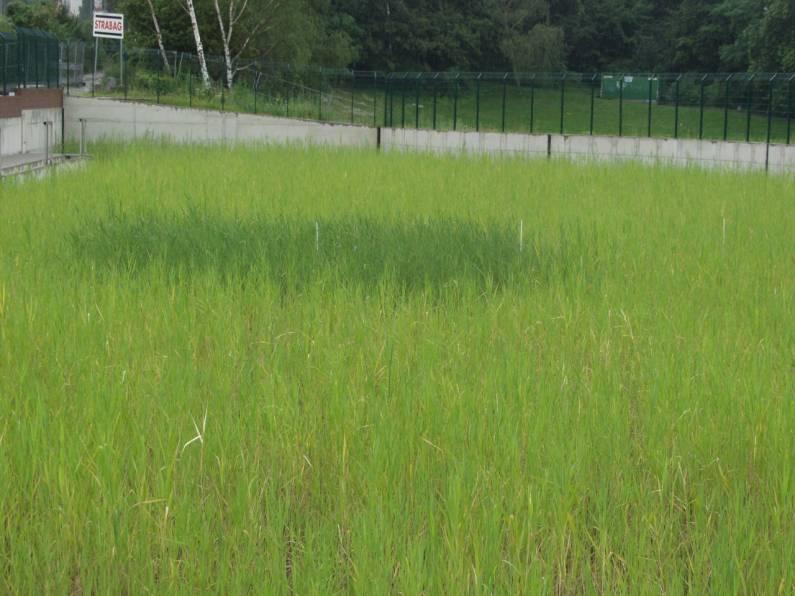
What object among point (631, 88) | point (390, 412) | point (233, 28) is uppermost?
point (233, 28)

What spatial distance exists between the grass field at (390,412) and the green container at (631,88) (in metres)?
23.3

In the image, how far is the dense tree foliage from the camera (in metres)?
62.0

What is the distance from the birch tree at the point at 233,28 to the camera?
146ft

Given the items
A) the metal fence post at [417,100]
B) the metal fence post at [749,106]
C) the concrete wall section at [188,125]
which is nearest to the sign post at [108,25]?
the concrete wall section at [188,125]

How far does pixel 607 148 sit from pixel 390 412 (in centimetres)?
2762

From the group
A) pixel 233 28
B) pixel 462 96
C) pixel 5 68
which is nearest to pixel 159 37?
pixel 233 28

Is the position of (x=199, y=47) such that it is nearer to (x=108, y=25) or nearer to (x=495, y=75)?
(x=108, y=25)

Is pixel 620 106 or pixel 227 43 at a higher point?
pixel 227 43

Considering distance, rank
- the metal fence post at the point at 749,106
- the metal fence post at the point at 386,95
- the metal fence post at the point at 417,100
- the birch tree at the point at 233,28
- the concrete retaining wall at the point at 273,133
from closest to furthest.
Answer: the metal fence post at the point at 749,106
the concrete retaining wall at the point at 273,133
the metal fence post at the point at 417,100
the metal fence post at the point at 386,95
the birch tree at the point at 233,28

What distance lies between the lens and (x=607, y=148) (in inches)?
1296

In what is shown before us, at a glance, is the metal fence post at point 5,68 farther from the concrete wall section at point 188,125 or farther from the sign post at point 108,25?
the sign post at point 108,25

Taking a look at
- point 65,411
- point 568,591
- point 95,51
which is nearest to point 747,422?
point 568,591

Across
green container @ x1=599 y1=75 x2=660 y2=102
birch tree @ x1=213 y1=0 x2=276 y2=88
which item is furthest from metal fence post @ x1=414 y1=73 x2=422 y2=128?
birch tree @ x1=213 y1=0 x2=276 y2=88

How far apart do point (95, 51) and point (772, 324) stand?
112 feet
